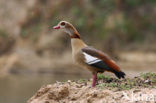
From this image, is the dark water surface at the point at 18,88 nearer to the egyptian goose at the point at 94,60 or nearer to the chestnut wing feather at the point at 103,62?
the egyptian goose at the point at 94,60

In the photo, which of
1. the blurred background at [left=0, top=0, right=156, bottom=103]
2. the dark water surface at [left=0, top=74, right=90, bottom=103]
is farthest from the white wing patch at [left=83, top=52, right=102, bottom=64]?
the blurred background at [left=0, top=0, right=156, bottom=103]

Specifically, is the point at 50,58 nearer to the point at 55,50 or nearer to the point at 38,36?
the point at 55,50

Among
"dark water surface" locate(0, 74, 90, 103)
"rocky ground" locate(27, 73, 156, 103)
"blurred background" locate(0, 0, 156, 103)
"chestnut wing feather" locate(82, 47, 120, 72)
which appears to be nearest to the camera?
"rocky ground" locate(27, 73, 156, 103)

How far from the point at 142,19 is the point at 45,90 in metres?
20.9

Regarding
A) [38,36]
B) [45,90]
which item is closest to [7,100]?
[45,90]

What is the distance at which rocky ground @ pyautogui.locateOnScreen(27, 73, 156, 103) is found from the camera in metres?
7.08

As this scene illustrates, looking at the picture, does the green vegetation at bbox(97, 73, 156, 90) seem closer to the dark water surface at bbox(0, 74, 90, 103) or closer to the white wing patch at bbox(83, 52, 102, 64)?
the white wing patch at bbox(83, 52, 102, 64)

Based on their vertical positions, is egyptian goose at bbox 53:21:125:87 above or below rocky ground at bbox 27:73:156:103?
above

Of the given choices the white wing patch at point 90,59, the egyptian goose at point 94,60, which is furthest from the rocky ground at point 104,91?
the white wing patch at point 90,59

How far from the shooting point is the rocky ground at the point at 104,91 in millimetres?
7085

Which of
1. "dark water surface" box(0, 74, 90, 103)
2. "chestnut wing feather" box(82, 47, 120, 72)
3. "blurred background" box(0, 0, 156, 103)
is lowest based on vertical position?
"chestnut wing feather" box(82, 47, 120, 72)

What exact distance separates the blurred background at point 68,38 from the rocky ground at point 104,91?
1625 cm

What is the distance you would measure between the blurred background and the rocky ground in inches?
640

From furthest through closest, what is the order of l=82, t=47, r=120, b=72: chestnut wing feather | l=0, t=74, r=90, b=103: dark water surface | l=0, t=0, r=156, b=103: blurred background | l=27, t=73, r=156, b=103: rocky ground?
l=0, t=0, r=156, b=103: blurred background
l=0, t=74, r=90, b=103: dark water surface
l=82, t=47, r=120, b=72: chestnut wing feather
l=27, t=73, r=156, b=103: rocky ground
